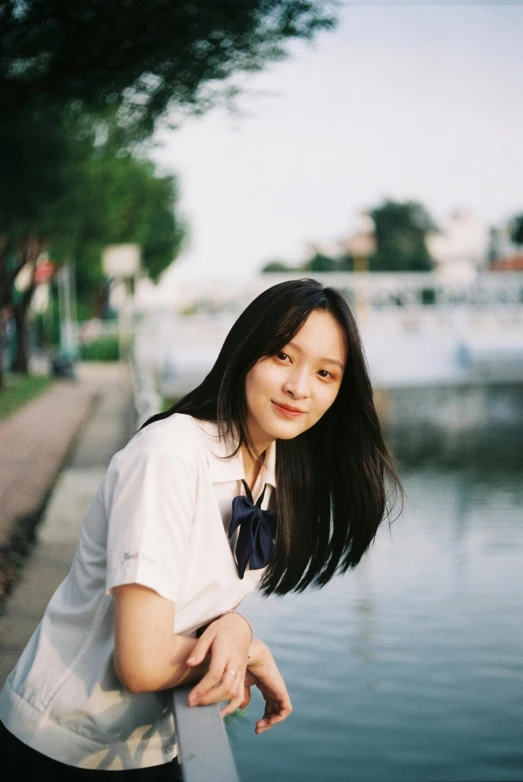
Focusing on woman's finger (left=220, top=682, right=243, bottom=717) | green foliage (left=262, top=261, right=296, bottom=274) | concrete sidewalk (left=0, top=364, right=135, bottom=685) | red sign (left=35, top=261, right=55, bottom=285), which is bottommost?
concrete sidewalk (left=0, top=364, right=135, bottom=685)

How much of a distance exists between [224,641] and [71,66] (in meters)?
7.51

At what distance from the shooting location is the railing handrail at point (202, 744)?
57.2 inches

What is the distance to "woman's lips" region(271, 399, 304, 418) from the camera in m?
2.01

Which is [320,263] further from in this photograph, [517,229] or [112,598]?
[112,598]

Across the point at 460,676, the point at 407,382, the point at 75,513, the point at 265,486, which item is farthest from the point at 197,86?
the point at 407,382

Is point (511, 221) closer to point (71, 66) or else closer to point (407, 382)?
point (407, 382)

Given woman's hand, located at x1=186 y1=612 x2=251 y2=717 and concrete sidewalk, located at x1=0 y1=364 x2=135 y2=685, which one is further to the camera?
concrete sidewalk, located at x1=0 y1=364 x2=135 y2=685

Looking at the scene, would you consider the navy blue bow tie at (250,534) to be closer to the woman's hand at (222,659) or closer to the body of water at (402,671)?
the woman's hand at (222,659)

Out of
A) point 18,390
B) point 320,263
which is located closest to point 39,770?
point 18,390

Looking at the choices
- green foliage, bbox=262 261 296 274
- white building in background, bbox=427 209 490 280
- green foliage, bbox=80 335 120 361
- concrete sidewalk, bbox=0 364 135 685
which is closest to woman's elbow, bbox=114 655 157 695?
concrete sidewalk, bbox=0 364 135 685

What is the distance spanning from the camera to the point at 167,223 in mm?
60500

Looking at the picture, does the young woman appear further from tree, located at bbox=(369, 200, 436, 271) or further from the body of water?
tree, located at bbox=(369, 200, 436, 271)

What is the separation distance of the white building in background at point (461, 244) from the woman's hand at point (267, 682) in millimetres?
95893

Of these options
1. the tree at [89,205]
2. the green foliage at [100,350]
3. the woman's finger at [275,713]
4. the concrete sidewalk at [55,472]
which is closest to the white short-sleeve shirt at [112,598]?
the woman's finger at [275,713]
